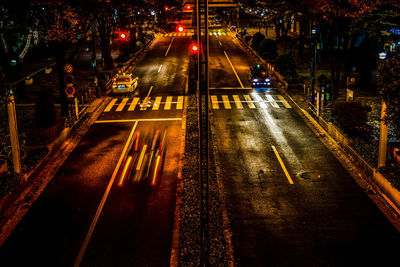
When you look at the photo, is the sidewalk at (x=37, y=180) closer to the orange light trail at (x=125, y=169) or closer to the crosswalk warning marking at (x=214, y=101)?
the orange light trail at (x=125, y=169)

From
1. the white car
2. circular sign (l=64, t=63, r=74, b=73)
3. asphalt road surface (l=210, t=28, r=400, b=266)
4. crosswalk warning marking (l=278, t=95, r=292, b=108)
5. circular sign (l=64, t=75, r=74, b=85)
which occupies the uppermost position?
circular sign (l=64, t=63, r=74, b=73)

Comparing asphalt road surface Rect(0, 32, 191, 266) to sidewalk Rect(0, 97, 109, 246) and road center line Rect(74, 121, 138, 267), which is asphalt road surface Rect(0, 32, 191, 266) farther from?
sidewalk Rect(0, 97, 109, 246)

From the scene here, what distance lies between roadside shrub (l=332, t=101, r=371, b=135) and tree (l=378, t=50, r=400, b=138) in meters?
7.01

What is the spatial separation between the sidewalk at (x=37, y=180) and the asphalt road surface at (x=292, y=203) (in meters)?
7.25

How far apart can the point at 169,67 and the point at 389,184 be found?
110 ft

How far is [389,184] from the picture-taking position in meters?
13.9

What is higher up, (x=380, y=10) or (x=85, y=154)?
(x=380, y=10)

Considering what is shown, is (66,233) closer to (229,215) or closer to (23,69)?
(229,215)

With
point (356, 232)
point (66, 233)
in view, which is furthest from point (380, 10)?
point (66, 233)

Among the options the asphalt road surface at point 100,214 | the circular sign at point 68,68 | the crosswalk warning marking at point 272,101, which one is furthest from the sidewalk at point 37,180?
the crosswalk warning marking at point 272,101

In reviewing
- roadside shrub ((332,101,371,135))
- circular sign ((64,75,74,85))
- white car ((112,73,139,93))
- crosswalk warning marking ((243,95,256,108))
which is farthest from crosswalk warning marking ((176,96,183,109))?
roadside shrub ((332,101,371,135))

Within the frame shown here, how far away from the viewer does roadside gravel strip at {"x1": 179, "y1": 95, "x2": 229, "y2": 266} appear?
10508 mm

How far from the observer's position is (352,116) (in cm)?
2017

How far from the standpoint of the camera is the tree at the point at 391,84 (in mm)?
12531
